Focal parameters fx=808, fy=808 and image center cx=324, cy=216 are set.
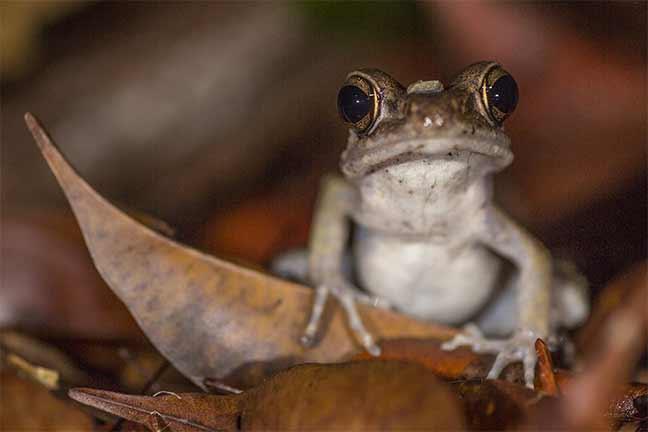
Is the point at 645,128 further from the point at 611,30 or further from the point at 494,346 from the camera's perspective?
the point at 494,346

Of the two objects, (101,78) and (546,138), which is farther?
(101,78)

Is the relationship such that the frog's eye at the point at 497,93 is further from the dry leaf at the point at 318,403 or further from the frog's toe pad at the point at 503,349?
the dry leaf at the point at 318,403

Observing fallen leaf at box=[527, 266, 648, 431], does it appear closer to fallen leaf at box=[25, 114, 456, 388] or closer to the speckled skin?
the speckled skin

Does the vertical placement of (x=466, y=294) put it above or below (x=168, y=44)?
below

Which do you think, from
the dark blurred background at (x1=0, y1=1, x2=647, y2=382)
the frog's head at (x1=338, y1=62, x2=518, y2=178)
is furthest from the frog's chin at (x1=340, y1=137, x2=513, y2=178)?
the dark blurred background at (x1=0, y1=1, x2=647, y2=382)

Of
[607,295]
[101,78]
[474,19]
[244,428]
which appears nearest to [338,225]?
[607,295]

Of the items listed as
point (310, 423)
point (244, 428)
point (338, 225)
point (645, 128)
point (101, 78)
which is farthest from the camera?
point (101, 78)

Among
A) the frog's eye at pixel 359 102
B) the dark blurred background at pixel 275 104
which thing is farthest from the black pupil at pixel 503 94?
the dark blurred background at pixel 275 104
